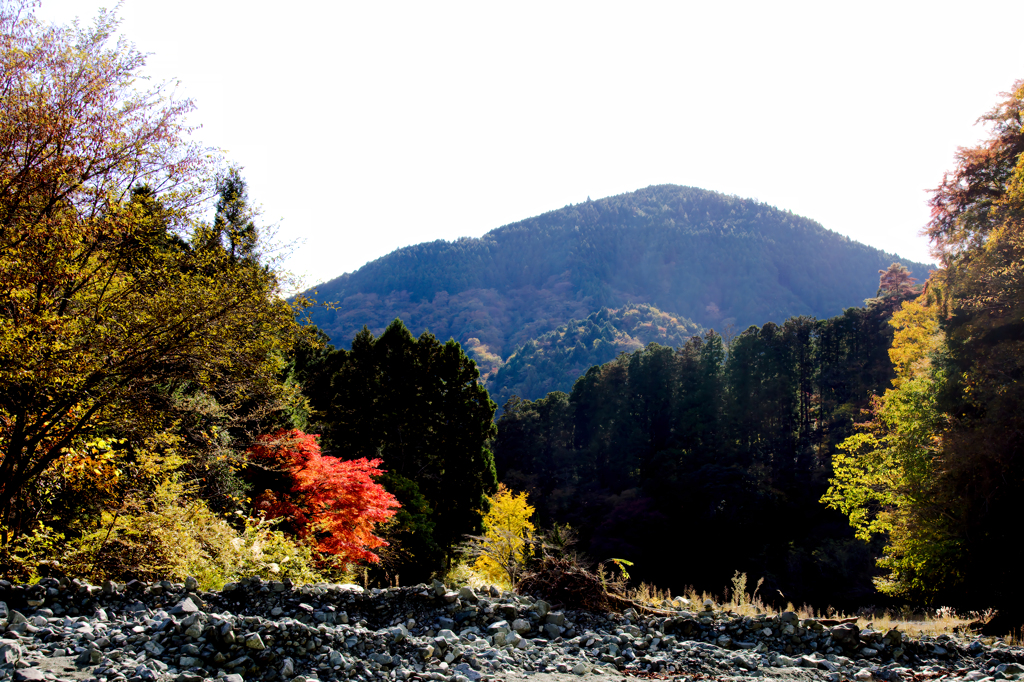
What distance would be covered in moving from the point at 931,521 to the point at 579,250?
Answer: 171 meters

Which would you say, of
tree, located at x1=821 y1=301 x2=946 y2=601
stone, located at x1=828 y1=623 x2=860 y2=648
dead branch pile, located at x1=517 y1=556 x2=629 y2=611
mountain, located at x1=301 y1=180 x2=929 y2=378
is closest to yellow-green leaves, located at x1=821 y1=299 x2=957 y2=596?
tree, located at x1=821 y1=301 x2=946 y2=601

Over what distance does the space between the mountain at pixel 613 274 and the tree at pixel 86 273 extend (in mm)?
114498

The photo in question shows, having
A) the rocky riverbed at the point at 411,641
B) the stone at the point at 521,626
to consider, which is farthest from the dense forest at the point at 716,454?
the stone at the point at 521,626

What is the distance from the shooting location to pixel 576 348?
102m

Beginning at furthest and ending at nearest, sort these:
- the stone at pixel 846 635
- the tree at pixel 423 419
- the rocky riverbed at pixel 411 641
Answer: the tree at pixel 423 419 < the stone at pixel 846 635 < the rocky riverbed at pixel 411 641

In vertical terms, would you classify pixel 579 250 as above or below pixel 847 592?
above

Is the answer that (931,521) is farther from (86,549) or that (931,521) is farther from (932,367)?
(86,549)

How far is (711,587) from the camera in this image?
27.5 meters

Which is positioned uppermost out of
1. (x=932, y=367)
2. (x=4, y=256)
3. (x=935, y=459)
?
(x=4, y=256)

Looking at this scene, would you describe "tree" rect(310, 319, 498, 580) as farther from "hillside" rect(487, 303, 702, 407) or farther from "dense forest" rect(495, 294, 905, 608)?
"hillside" rect(487, 303, 702, 407)

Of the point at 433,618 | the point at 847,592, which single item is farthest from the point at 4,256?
the point at 847,592

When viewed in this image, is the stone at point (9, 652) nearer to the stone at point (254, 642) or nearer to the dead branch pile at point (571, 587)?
the stone at point (254, 642)

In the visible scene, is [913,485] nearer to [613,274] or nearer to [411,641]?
[411,641]

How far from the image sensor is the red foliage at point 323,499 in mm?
11000
